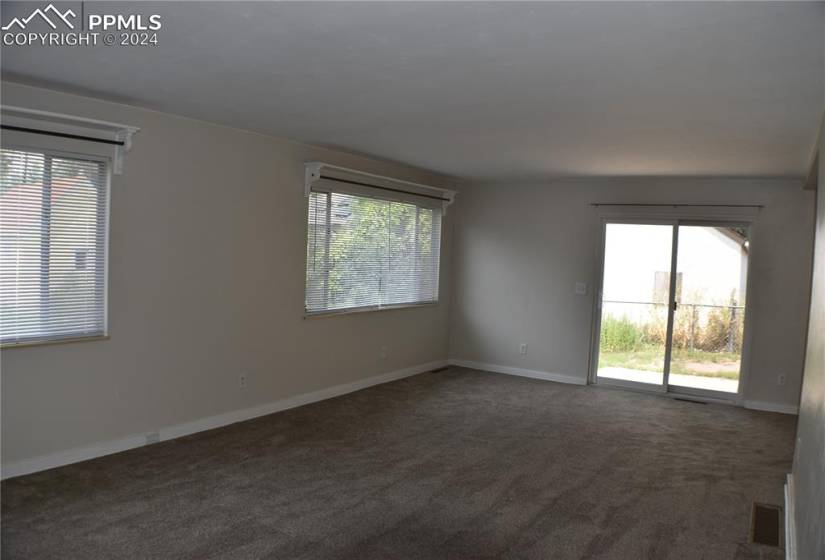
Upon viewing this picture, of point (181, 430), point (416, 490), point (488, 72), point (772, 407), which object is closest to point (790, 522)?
point (416, 490)

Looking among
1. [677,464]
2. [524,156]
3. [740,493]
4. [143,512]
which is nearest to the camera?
[143,512]

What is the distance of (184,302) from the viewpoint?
461cm


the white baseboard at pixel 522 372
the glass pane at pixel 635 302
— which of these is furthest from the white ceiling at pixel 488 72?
the white baseboard at pixel 522 372

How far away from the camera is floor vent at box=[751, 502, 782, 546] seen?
11.1 feet

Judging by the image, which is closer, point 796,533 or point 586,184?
point 796,533

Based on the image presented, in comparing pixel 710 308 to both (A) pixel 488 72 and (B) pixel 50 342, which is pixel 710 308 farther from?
(B) pixel 50 342

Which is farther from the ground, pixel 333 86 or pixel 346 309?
pixel 333 86

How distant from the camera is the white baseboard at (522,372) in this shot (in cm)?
723

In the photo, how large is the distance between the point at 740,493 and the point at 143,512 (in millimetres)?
3601

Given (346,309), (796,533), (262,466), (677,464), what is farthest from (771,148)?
(262,466)

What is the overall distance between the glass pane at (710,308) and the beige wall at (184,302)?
362 cm

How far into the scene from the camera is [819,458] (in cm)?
227

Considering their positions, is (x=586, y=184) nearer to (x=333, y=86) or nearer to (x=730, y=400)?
(x=730, y=400)

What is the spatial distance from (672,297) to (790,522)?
3624mm
